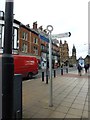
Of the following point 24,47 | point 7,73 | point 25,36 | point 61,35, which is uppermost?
point 25,36

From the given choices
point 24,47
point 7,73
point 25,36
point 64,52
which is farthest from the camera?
point 64,52

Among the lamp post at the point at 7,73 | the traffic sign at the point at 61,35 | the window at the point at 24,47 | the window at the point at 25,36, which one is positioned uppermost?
the window at the point at 25,36

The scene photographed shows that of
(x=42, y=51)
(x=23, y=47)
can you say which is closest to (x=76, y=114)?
(x=23, y=47)

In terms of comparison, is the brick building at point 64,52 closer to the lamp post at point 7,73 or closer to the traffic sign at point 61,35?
the traffic sign at point 61,35

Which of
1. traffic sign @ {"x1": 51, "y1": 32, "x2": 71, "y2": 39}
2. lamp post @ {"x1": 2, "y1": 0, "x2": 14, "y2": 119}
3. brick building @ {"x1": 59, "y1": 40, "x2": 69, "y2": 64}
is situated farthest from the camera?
brick building @ {"x1": 59, "y1": 40, "x2": 69, "y2": 64}

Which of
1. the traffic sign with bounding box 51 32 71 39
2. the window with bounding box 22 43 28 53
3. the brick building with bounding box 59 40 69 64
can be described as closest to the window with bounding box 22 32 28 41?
the window with bounding box 22 43 28 53

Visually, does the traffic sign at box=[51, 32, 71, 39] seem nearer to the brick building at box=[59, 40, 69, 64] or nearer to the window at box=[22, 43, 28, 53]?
the window at box=[22, 43, 28, 53]

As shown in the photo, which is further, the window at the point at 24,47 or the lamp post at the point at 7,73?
the window at the point at 24,47

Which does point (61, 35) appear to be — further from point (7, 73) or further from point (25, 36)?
point (25, 36)

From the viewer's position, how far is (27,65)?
62.5ft

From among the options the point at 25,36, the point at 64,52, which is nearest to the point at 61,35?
the point at 25,36

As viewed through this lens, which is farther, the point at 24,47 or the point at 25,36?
the point at 25,36

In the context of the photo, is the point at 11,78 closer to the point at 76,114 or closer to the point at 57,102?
the point at 76,114

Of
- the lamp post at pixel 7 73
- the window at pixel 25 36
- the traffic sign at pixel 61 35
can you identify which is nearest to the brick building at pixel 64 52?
the window at pixel 25 36
